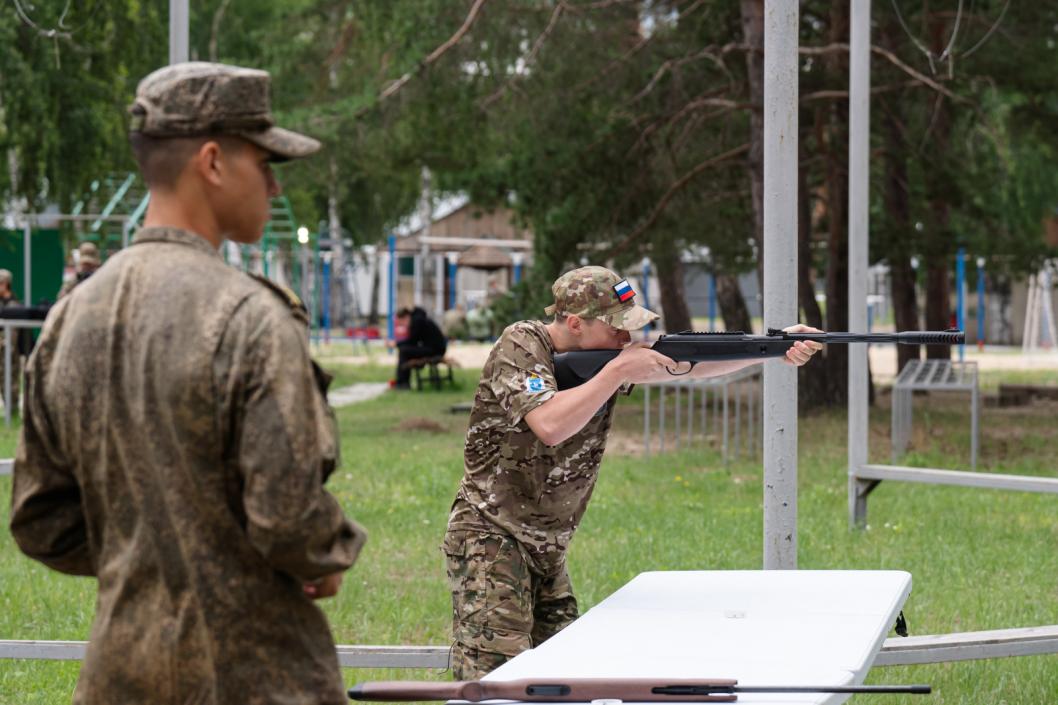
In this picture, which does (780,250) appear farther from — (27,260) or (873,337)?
(27,260)

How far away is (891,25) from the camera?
763 inches

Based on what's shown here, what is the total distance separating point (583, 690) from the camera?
351 centimetres

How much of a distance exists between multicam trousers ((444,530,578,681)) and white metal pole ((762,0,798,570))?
158cm

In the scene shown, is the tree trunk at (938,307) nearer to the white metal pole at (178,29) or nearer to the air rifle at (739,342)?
the white metal pole at (178,29)

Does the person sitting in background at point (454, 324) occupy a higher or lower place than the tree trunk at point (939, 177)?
lower

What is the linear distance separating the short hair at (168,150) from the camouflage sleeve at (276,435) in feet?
0.97

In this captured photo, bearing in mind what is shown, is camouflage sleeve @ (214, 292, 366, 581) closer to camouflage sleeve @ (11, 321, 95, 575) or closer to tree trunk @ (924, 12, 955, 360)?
camouflage sleeve @ (11, 321, 95, 575)

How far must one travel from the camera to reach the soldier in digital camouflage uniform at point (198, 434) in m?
2.63

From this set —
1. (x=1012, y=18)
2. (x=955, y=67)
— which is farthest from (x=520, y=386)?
(x=1012, y=18)

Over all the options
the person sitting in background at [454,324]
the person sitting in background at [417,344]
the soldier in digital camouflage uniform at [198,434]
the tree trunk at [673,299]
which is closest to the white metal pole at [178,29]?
the soldier in digital camouflage uniform at [198,434]

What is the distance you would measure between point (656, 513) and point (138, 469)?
29.2ft

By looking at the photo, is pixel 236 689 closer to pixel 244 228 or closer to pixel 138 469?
pixel 138 469

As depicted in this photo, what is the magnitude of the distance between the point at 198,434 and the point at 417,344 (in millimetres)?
23168

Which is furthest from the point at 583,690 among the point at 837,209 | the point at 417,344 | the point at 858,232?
the point at 417,344
